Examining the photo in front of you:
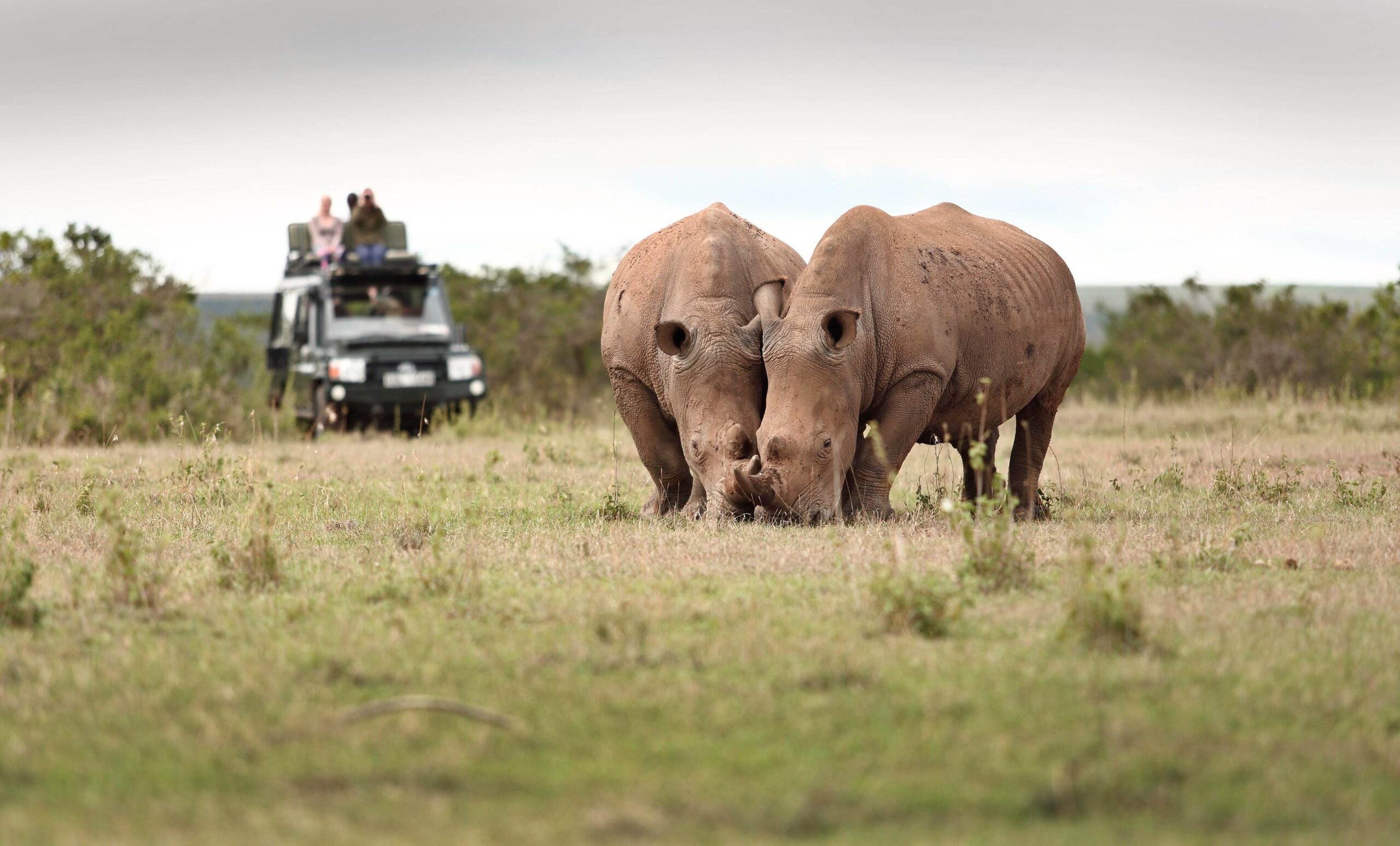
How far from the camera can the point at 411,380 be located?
19094mm

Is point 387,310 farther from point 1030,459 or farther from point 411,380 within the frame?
point 1030,459

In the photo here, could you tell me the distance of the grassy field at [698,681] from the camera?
12.6 feet

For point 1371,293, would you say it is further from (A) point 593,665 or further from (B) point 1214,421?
(A) point 593,665

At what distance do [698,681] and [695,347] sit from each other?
14.6 feet

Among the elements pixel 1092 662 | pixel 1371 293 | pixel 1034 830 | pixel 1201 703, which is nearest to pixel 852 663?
pixel 1092 662

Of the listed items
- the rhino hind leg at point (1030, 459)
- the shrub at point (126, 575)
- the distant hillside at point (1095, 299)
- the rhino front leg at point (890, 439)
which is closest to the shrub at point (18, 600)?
the shrub at point (126, 575)

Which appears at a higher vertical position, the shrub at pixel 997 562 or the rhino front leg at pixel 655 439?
the rhino front leg at pixel 655 439

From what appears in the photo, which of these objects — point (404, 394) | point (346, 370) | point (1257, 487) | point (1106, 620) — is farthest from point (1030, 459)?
point (346, 370)

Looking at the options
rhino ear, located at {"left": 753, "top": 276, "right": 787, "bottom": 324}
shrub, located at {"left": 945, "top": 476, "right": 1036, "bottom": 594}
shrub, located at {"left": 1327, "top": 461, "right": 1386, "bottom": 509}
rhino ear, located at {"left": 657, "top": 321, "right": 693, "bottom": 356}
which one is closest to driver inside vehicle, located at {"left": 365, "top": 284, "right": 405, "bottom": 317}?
rhino ear, located at {"left": 753, "top": 276, "right": 787, "bottom": 324}

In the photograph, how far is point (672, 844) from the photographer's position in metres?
3.58

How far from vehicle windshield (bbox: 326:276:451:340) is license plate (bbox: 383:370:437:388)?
23.8 inches

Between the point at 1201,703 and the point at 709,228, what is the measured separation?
5870 mm

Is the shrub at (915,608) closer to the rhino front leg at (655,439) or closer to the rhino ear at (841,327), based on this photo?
the rhino ear at (841,327)

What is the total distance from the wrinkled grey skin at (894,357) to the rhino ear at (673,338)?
0.50 metres
